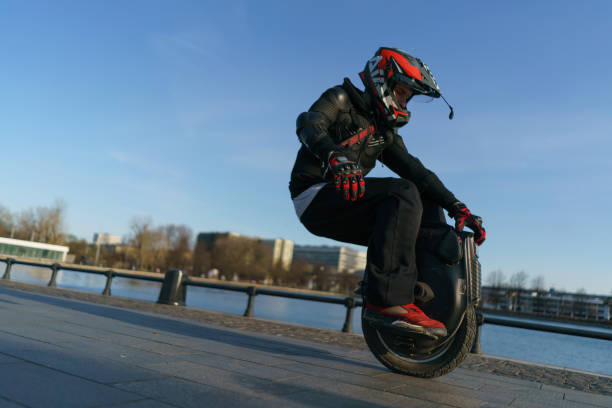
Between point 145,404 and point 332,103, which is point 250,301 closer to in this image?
point 332,103

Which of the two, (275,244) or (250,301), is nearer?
(250,301)

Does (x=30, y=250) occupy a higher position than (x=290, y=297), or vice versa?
(x=290, y=297)

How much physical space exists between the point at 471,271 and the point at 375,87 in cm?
155

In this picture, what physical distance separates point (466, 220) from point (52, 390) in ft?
10.3

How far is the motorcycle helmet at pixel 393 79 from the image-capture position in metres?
3.35

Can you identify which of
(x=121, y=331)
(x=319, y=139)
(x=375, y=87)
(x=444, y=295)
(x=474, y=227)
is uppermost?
(x=375, y=87)

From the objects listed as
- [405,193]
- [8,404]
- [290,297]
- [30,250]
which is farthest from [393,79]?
[30,250]

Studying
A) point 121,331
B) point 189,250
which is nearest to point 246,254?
point 189,250

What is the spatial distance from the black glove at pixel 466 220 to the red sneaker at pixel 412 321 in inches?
42.9

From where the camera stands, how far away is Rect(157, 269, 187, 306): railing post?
10070mm

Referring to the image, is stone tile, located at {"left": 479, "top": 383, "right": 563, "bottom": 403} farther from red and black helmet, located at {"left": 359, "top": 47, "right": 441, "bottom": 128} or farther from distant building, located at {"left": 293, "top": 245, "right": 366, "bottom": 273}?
distant building, located at {"left": 293, "top": 245, "right": 366, "bottom": 273}

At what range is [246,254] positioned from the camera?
4636 inches

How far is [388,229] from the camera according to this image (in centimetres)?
292

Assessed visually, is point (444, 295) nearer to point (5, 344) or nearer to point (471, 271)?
point (471, 271)
